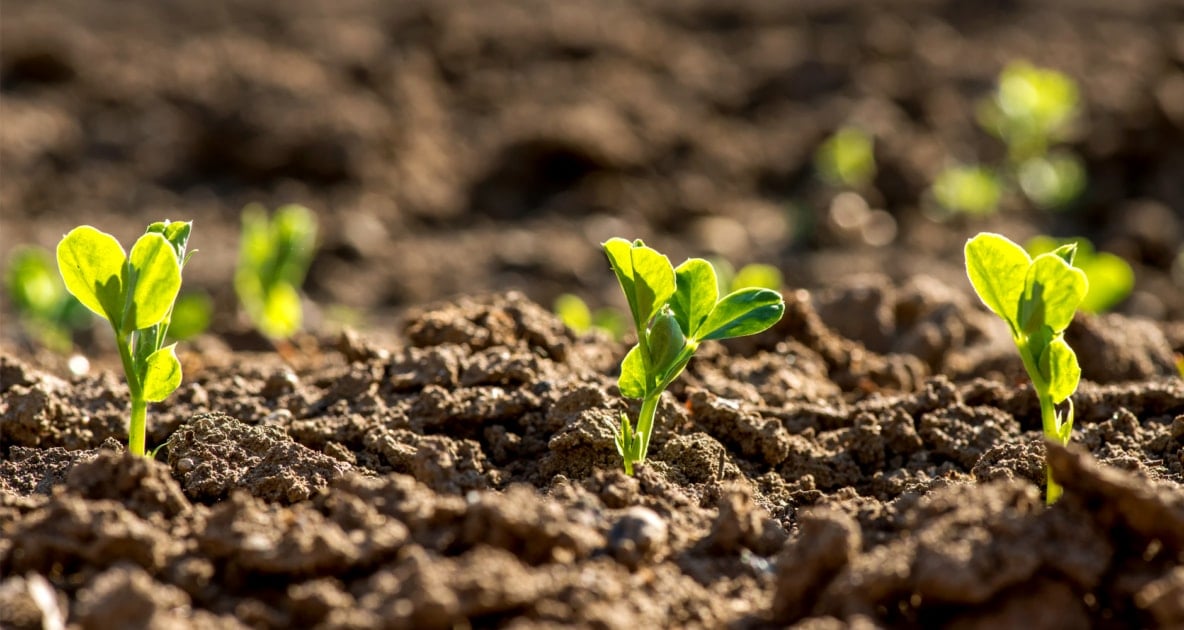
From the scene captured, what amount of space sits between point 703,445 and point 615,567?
503mm

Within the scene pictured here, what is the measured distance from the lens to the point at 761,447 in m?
2.31

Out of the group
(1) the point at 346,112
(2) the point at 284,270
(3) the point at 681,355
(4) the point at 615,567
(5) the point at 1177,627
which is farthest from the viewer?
(1) the point at 346,112

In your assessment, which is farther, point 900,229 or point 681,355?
point 900,229

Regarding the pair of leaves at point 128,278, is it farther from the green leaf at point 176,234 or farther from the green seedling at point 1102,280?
the green seedling at point 1102,280

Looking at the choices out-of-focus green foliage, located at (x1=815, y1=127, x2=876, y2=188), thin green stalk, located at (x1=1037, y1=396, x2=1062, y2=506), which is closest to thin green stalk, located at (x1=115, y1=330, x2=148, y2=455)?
thin green stalk, located at (x1=1037, y1=396, x2=1062, y2=506)

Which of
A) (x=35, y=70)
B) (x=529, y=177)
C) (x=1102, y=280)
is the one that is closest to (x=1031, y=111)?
(x=529, y=177)

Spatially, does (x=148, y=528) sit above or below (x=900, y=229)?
below

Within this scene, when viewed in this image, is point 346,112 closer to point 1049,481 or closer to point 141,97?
point 141,97

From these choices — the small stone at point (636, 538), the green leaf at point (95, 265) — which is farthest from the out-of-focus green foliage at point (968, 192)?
the green leaf at point (95, 265)

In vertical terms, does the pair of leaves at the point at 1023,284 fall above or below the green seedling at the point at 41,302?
below

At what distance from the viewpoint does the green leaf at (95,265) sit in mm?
1968

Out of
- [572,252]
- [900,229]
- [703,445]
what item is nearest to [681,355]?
[703,445]

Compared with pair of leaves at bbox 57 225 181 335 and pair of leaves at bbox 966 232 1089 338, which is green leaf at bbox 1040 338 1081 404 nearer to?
pair of leaves at bbox 966 232 1089 338

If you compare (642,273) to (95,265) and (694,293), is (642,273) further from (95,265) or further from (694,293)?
(95,265)
